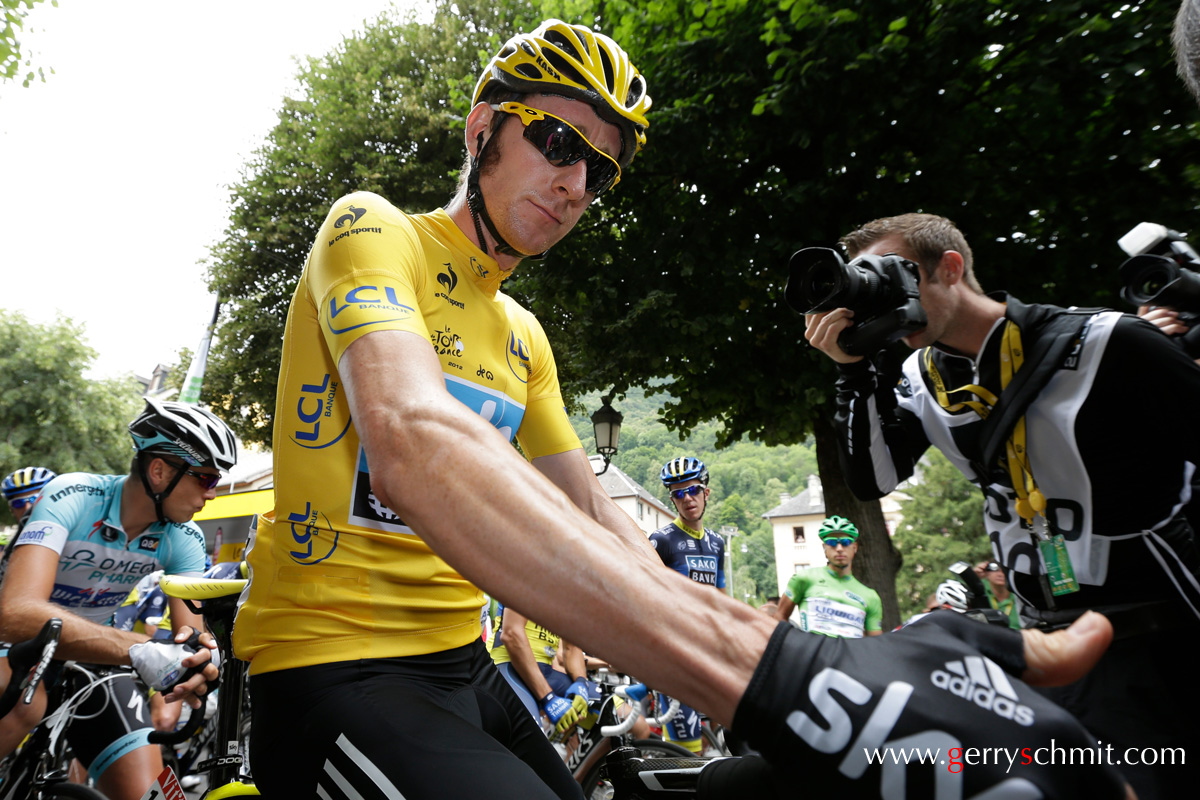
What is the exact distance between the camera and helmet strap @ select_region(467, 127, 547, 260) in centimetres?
207

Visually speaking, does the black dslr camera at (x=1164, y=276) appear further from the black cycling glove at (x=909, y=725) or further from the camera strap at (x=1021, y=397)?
the black cycling glove at (x=909, y=725)

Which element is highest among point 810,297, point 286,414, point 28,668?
point 810,297

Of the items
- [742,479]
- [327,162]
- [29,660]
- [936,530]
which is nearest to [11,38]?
[327,162]

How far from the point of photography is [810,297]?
9.09ft

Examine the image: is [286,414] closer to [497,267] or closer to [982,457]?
[497,267]

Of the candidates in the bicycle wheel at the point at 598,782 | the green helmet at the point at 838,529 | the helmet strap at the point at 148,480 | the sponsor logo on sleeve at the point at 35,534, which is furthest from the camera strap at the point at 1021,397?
the green helmet at the point at 838,529

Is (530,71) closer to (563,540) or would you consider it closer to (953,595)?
(563,540)

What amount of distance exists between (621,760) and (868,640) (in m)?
1.41

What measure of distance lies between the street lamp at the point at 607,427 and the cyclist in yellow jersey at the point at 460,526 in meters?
9.24

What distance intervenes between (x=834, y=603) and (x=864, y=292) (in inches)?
256

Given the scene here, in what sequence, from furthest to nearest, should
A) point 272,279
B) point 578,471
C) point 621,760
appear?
1. point 272,279
2. point 578,471
3. point 621,760

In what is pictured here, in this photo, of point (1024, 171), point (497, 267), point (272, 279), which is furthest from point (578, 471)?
point (272, 279)

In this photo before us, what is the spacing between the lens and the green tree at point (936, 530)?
4253 centimetres

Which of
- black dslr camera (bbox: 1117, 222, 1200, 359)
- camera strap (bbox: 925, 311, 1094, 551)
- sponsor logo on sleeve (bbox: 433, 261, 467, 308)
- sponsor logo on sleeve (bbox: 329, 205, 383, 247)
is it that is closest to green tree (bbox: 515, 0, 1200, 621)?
black dslr camera (bbox: 1117, 222, 1200, 359)
